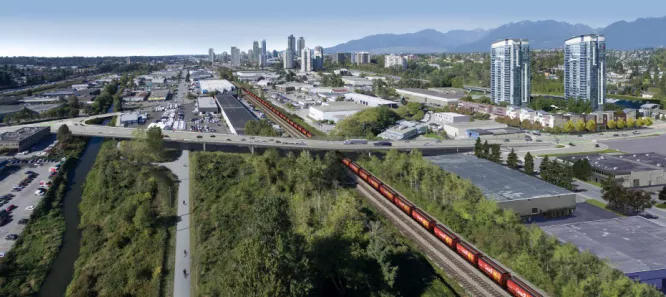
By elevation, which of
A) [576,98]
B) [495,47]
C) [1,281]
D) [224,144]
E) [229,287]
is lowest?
[1,281]

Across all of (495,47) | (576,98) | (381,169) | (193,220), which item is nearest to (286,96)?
(495,47)

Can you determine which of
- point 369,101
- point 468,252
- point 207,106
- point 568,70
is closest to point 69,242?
point 468,252

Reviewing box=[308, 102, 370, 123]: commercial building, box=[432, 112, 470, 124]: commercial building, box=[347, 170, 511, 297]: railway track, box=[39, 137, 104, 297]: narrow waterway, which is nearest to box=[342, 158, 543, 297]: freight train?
box=[347, 170, 511, 297]: railway track

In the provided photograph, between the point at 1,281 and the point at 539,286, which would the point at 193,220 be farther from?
the point at 539,286

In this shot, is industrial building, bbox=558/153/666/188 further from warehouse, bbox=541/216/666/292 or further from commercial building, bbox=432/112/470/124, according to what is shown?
commercial building, bbox=432/112/470/124

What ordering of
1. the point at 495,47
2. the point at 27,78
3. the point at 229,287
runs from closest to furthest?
the point at 229,287 → the point at 495,47 → the point at 27,78

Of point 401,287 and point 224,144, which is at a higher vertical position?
point 224,144
